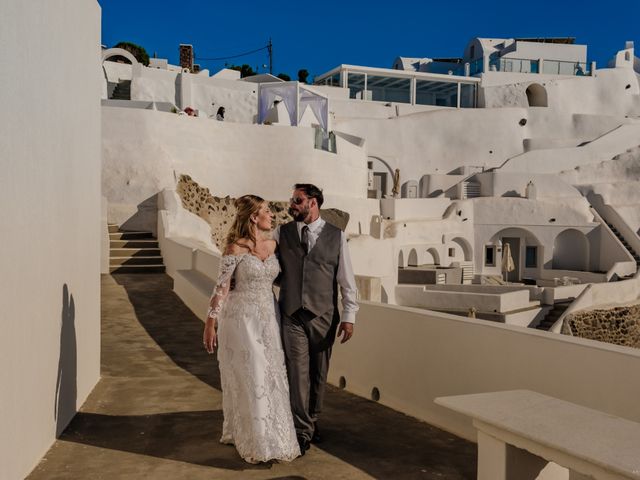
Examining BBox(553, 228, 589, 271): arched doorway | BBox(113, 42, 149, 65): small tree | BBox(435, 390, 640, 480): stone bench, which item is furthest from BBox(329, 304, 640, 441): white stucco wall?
BBox(113, 42, 149, 65): small tree

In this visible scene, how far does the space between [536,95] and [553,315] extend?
28.6 metres

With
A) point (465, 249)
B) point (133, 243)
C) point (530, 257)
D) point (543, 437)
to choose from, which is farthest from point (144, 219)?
point (530, 257)

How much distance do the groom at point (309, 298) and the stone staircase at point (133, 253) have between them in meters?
9.37

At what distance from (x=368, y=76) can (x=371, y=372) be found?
38.0 m

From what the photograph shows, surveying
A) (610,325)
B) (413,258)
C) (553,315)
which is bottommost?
(610,325)

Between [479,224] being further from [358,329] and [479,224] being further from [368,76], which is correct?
[358,329]

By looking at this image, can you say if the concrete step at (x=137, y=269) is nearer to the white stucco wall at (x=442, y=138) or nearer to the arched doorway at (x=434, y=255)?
the arched doorway at (x=434, y=255)

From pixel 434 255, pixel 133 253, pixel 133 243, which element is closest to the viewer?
pixel 133 253

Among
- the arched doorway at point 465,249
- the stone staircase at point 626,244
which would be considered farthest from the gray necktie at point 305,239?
the stone staircase at point 626,244

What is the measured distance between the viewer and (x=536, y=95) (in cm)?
4488

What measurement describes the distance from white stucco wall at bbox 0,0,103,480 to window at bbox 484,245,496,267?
28085 mm

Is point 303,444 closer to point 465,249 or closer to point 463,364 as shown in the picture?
point 463,364

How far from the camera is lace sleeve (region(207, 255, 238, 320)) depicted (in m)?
3.65

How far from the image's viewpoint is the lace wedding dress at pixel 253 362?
139 inches
